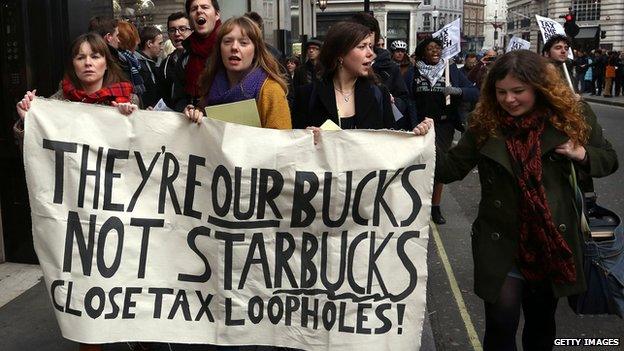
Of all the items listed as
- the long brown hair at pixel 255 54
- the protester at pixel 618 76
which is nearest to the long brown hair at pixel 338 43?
the long brown hair at pixel 255 54

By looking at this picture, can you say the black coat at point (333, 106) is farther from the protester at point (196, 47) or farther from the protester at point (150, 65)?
the protester at point (150, 65)

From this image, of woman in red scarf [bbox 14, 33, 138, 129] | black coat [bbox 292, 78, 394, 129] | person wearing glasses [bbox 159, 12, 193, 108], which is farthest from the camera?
person wearing glasses [bbox 159, 12, 193, 108]

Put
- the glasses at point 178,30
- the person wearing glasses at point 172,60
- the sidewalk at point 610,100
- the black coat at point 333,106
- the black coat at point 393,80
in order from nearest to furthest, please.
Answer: the black coat at point 333,106 → the person wearing glasses at point 172,60 → the glasses at point 178,30 → the black coat at point 393,80 → the sidewalk at point 610,100

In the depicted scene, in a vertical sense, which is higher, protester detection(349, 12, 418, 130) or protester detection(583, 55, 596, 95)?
protester detection(349, 12, 418, 130)

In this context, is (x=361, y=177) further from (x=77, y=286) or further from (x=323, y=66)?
(x=77, y=286)

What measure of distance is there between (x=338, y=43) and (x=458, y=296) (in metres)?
2.32

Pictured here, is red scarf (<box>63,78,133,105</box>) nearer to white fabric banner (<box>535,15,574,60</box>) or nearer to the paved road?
the paved road

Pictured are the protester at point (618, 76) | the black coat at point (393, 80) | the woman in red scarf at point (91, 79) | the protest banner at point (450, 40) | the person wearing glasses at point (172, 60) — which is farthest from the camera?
the protester at point (618, 76)

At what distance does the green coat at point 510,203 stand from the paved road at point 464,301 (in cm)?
122

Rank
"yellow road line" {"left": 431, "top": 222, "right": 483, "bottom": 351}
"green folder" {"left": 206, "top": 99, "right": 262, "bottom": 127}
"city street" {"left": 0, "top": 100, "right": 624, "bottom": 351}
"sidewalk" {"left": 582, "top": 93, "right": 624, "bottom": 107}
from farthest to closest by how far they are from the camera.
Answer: "sidewalk" {"left": 582, "top": 93, "right": 624, "bottom": 107}
"yellow road line" {"left": 431, "top": 222, "right": 483, "bottom": 351}
"city street" {"left": 0, "top": 100, "right": 624, "bottom": 351}
"green folder" {"left": 206, "top": 99, "right": 262, "bottom": 127}

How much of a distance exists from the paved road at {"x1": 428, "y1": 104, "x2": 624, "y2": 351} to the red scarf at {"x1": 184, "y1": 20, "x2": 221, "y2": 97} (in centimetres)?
218

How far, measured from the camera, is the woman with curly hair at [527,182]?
3.07 meters

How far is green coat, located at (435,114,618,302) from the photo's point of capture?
3.10 m

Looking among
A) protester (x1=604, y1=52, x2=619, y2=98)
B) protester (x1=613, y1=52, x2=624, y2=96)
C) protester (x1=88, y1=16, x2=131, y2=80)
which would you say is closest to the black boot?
protester (x1=88, y1=16, x2=131, y2=80)
